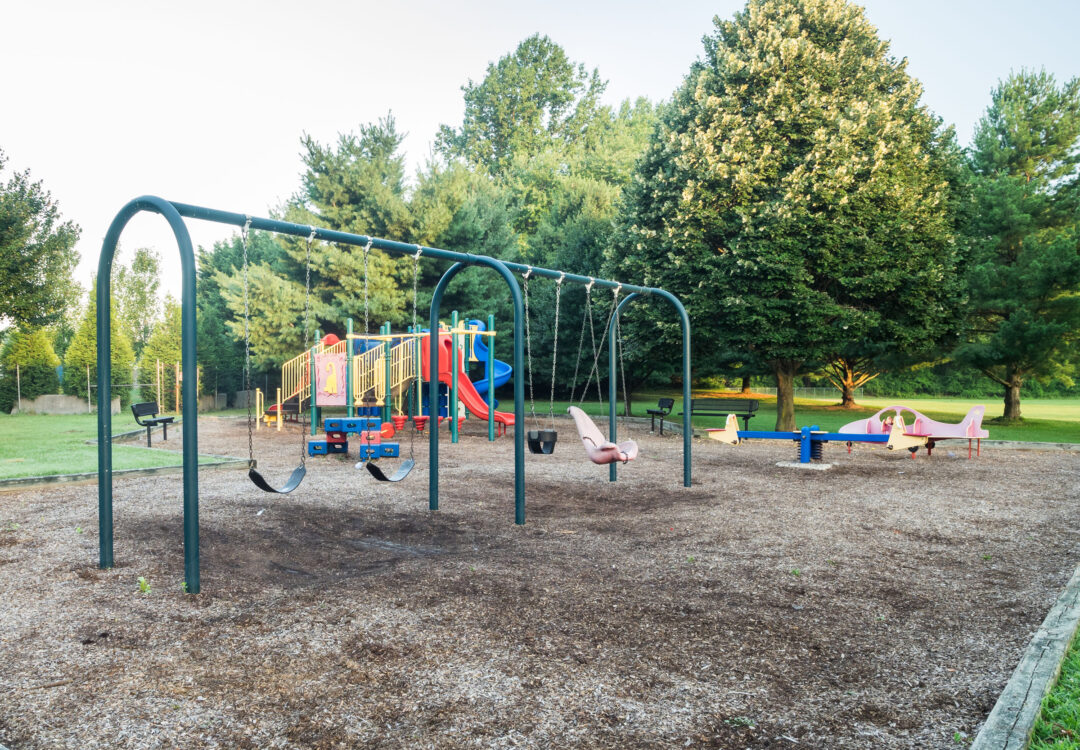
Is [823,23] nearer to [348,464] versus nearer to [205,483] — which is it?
[348,464]

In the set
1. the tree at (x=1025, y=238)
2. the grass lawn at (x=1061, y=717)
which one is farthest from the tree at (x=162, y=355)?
the grass lawn at (x=1061, y=717)

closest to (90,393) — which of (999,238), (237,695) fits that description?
(237,695)

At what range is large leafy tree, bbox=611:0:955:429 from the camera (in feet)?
51.4

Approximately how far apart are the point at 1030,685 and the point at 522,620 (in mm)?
2427

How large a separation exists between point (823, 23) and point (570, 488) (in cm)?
1409

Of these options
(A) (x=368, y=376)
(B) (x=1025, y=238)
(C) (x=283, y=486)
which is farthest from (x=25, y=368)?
(B) (x=1025, y=238)

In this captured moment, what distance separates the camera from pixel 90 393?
28266 mm

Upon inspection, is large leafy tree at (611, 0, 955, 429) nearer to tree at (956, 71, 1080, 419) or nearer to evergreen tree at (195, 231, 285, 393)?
tree at (956, 71, 1080, 419)

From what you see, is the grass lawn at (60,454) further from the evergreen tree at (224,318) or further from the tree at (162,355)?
the tree at (162,355)

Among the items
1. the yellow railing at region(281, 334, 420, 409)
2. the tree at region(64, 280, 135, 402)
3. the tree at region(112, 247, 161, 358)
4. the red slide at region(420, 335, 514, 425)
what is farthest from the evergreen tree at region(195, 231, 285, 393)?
the red slide at region(420, 335, 514, 425)

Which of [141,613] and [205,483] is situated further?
[205,483]

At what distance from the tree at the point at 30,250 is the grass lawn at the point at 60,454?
8004 millimetres

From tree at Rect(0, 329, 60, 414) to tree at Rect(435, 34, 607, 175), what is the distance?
27683 mm

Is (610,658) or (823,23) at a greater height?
(823,23)
